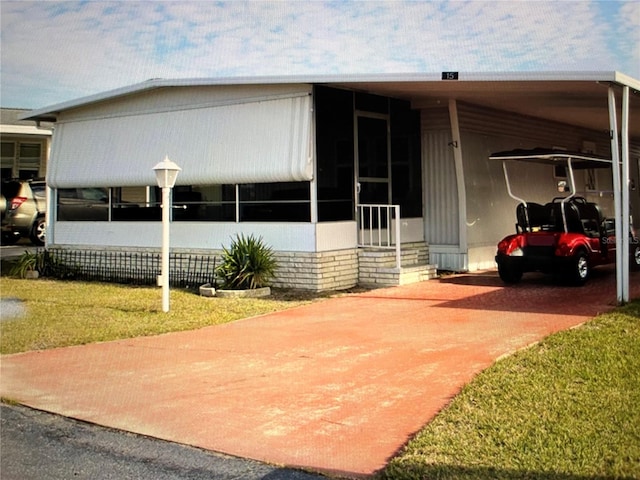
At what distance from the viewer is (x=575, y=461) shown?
3996 millimetres

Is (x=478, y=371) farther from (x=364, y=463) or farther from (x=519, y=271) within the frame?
(x=519, y=271)

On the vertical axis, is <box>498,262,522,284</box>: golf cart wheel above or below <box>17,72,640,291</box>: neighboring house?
below

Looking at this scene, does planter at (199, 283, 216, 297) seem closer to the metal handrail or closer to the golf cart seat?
the metal handrail

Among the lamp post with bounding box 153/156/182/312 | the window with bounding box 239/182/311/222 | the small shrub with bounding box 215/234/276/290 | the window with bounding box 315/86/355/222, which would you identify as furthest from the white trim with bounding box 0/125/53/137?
the lamp post with bounding box 153/156/182/312

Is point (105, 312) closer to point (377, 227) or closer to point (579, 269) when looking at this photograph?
point (377, 227)

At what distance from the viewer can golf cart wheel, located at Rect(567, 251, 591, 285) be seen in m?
11.5

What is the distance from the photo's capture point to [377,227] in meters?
13.5

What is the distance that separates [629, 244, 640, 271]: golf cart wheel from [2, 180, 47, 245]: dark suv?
14550 millimetres

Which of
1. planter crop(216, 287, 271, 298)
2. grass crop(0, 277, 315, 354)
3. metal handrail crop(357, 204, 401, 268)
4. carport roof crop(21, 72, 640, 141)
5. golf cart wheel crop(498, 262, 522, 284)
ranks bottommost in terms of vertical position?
grass crop(0, 277, 315, 354)

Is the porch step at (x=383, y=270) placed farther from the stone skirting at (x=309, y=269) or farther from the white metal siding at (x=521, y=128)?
the white metal siding at (x=521, y=128)

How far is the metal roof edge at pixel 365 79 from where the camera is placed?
31.2 feet

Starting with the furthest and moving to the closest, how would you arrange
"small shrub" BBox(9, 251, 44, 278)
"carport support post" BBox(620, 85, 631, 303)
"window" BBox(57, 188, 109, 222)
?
"window" BBox(57, 188, 109, 222) → "small shrub" BBox(9, 251, 44, 278) → "carport support post" BBox(620, 85, 631, 303)

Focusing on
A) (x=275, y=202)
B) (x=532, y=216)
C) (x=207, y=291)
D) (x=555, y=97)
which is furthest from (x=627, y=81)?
(x=207, y=291)

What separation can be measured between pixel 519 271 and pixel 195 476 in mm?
9140
